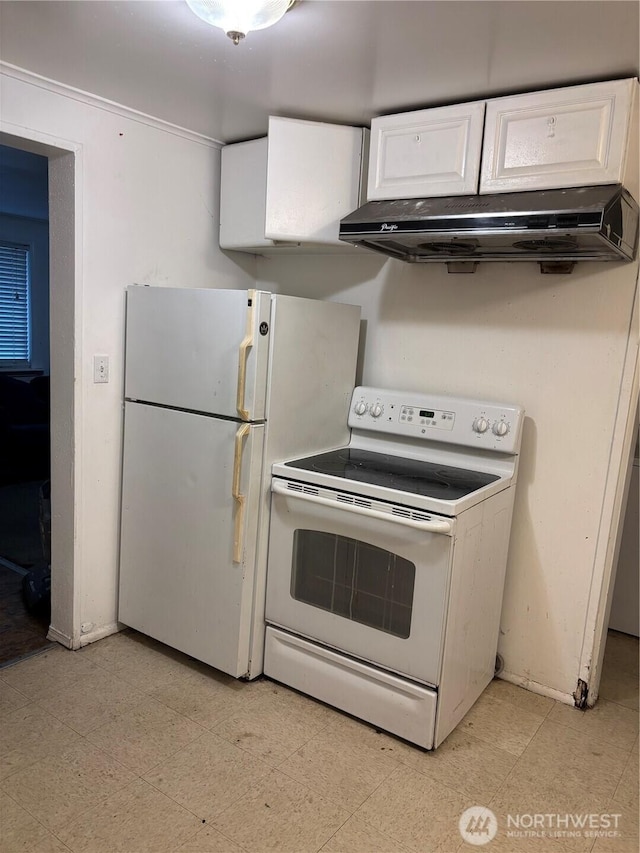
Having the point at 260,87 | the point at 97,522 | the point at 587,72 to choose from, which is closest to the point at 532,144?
the point at 587,72

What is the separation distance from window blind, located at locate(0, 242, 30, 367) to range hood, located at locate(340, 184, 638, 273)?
15.0 feet

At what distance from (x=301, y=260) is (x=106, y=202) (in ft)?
3.02

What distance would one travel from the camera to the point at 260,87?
7.04ft

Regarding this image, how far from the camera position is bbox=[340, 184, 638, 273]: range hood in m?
1.82

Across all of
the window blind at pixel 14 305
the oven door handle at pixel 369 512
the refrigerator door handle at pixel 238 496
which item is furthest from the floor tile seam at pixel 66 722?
the window blind at pixel 14 305

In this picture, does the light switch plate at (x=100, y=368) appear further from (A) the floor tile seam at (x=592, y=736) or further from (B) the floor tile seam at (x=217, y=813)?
(A) the floor tile seam at (x=592, y=736)

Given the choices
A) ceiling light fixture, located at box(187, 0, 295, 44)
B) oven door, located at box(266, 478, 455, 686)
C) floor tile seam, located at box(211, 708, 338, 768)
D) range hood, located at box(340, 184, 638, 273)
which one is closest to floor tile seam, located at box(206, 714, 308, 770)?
floor tile seam, located at box(211, 708, 338, 768)

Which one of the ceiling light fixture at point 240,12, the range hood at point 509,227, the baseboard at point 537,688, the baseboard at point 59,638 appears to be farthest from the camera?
the baseboard at point 59,638

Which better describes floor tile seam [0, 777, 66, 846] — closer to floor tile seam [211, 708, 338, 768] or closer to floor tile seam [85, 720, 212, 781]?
floor tile seam [85, 720, 212, 781]

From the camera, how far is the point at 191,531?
2.46 m

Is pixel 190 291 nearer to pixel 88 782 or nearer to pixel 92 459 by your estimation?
pixel 92 459

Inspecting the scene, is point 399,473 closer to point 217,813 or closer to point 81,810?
point 217,813

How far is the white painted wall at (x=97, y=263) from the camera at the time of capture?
235 centimetres

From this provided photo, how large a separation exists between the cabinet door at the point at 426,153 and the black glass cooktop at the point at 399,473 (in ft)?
3.26
